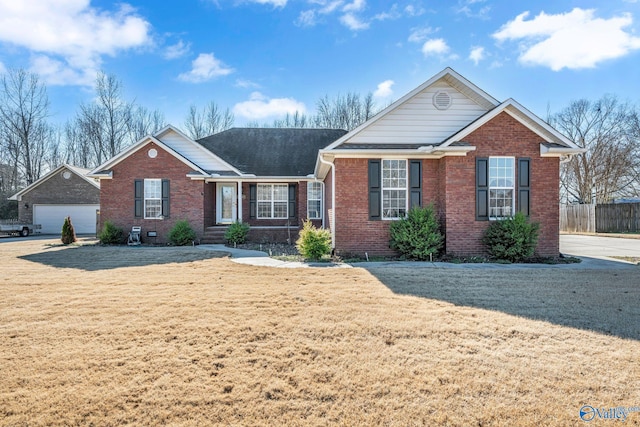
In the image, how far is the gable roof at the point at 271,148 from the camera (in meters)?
17.0

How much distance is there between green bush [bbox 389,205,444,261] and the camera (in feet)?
32.7

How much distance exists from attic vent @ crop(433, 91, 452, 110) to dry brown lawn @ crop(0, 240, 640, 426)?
262 inches

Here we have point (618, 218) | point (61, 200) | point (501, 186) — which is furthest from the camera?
point (61, 200)

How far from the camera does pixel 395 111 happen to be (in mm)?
10914

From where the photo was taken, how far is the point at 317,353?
351cm

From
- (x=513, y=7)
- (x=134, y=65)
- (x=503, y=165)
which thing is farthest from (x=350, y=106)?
(x=503, y=165)

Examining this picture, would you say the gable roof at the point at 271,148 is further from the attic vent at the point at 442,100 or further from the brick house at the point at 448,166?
the attic vent at the point at 442,100

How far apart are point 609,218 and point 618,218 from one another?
506 mm

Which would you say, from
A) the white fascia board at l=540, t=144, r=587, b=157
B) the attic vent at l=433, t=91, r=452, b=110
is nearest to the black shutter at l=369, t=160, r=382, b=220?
the attic vent at l=433, t=91, r=452, b=110

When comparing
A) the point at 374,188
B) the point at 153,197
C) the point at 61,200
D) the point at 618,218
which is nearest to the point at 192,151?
the point at 153,197

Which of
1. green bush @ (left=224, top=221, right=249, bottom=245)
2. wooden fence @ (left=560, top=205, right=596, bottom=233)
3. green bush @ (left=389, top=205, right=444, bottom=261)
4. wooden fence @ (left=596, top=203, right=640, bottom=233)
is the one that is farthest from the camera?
wooden fence @ (left=560, top=205, right=596, bottom=233)

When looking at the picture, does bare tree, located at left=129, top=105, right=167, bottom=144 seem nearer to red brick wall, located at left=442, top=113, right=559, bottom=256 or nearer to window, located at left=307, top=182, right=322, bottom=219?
window, located at left=307, top=182, right=322, bottom=219

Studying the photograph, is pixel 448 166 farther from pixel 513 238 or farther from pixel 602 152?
pixel 602 152

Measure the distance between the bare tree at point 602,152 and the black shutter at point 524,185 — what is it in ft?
71.7
